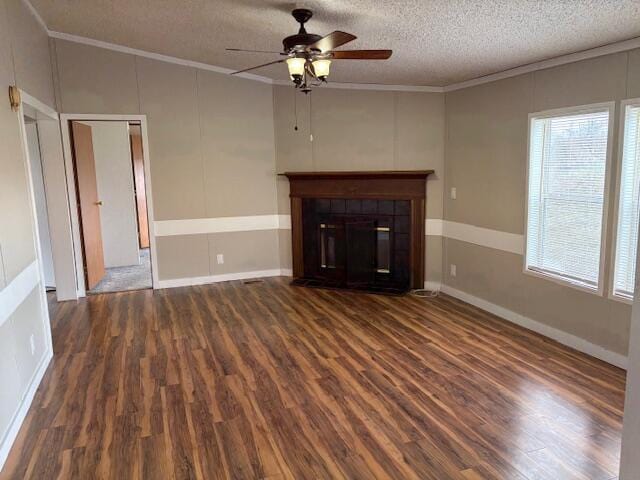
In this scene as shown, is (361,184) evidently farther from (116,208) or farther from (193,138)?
(116,208)

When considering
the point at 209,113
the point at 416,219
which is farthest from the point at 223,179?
the point at 416,219

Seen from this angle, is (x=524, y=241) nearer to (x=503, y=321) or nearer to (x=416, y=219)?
(x=503, y=321)

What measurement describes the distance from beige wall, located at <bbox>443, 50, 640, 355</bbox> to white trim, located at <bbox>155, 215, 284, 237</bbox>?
2.30m

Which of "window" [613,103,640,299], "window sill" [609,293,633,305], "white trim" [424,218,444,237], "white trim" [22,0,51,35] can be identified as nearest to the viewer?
"window" [613,103,640,299]

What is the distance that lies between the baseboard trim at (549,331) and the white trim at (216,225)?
8.17ft

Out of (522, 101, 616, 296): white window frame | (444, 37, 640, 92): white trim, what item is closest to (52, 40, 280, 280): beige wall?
(444, 37, 640, 92): white trim

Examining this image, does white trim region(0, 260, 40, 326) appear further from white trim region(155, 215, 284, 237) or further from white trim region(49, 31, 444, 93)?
white trim region(49, 31, 444, 93)

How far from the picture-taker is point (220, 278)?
19.8 feet

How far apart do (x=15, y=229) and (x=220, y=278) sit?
3126 mm

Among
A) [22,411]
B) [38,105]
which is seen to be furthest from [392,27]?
[22,411]

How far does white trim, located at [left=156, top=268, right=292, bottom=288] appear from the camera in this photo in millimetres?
5785

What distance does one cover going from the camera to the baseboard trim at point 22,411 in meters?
2.46

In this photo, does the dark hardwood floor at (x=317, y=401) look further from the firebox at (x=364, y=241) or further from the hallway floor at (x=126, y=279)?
the hallway floor at (x=126, y=279)

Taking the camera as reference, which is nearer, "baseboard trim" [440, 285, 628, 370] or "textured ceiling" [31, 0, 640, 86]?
"textured ceiling" [31, 0, 640, 86]
